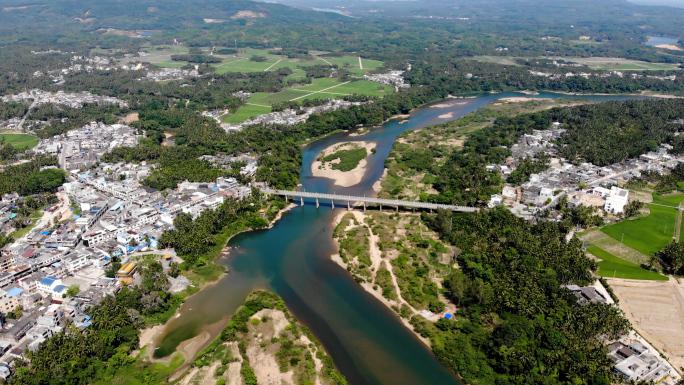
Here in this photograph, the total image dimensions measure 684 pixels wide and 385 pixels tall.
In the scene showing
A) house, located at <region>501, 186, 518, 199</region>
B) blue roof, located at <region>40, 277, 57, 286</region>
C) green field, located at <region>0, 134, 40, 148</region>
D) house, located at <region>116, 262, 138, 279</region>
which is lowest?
green field, located at <region>0, 134, 40, 148</region>

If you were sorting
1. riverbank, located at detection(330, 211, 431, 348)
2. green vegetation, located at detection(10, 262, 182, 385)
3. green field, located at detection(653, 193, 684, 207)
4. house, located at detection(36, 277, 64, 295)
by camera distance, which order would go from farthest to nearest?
green field, located at detection(653, 193, 684, 207) < house, located at detection(36, 277, 64, 295) < riverbank, located at detection(330, 211, 431, 348) < green vegetation, located at detection(10, 262, 182, 385)

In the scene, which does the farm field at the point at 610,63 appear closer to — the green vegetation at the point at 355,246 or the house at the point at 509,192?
the house at the point at 509,192

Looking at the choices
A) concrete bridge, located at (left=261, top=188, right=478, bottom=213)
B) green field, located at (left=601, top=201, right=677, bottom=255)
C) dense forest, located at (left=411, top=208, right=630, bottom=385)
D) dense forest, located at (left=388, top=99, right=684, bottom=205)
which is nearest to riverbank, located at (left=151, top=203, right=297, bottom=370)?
dense forest, located at (left=411, top=208, right=630, bottom=385)

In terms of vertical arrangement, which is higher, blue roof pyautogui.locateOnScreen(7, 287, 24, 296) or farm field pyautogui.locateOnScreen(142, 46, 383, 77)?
blue roof pyautogui.locateOnScreen(7, 287, 24, 296)

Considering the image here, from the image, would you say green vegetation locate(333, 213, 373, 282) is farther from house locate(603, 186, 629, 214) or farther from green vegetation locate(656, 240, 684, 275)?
house locate(603, 186, 629, 214)

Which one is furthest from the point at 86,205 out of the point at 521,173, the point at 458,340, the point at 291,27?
the point at 291,27

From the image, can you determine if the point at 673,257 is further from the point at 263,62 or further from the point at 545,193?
the point at 263,62
